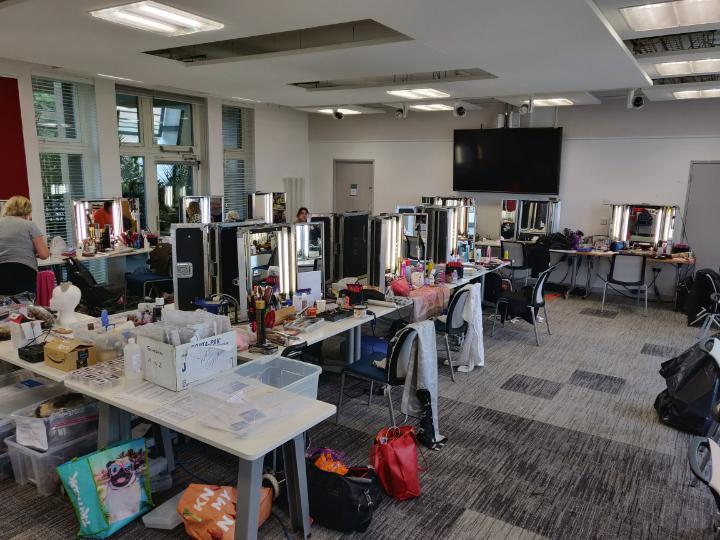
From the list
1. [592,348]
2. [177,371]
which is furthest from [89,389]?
[592,348]

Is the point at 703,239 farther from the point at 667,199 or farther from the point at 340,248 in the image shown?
the point at 340,248

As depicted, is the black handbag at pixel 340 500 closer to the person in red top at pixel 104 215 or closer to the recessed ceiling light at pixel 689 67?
the recessed ceiling light at pixel 689 67

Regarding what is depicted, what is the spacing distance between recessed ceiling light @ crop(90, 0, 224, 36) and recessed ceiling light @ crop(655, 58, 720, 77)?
14.6 ft

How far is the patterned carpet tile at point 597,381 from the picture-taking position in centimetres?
471

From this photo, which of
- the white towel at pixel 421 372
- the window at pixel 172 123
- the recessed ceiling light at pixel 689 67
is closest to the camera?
the white towel at pixel 421 372

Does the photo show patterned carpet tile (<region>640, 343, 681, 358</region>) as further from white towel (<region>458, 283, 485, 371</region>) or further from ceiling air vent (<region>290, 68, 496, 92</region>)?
ceiling air vent (<region>290, 68, 496, 92</region>)

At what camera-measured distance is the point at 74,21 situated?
3914 mm

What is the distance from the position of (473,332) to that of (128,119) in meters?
6.30

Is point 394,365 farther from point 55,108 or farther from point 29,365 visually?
point 55,108

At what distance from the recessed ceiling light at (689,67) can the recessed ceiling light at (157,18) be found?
445cm

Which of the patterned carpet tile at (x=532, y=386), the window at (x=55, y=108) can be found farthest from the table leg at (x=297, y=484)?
the window at (x=55, y=108)

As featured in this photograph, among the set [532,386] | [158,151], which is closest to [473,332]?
[532,386]

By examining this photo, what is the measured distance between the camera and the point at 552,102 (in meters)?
7.91

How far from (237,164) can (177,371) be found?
784 cm
